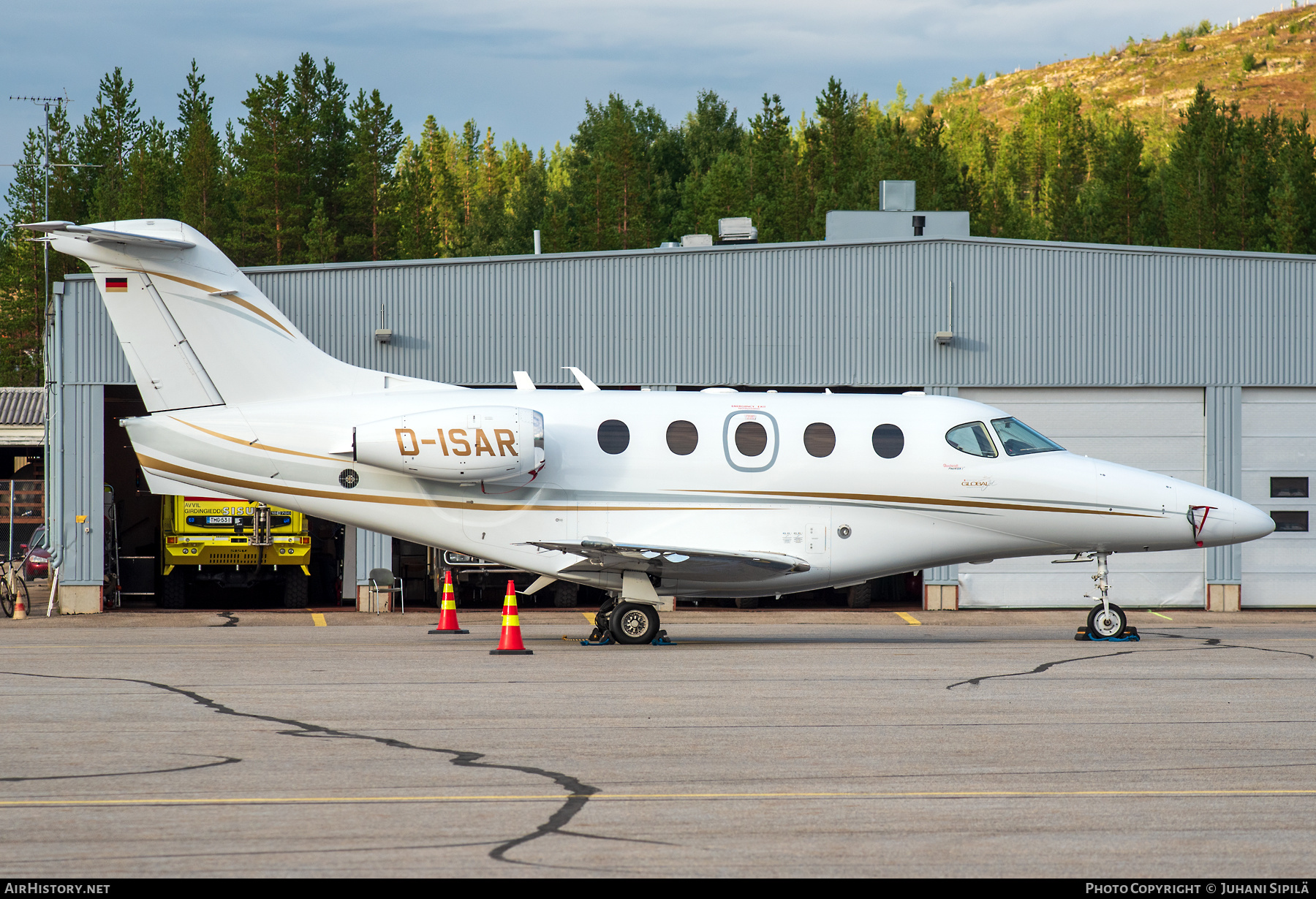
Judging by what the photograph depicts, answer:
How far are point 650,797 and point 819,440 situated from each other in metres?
9.32

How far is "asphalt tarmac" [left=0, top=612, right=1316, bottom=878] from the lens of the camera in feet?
20.8

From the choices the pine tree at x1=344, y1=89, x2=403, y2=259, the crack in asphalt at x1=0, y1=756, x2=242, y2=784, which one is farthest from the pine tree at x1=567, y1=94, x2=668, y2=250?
the crack in asphalt at x1=0, y1=756, x2=242, y2=784

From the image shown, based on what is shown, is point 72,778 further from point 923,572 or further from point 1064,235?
point 1064,235

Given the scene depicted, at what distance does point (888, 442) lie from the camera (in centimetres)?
1652

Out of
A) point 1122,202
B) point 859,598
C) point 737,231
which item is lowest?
point 859,598

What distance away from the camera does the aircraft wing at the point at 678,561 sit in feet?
50.9

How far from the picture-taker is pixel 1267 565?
24.0 m

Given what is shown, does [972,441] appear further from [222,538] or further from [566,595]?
[222,538]

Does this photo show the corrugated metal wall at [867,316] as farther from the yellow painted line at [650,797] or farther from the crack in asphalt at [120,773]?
the yellow painted line at [650,797]

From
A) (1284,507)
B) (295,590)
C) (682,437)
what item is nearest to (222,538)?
(295,590)

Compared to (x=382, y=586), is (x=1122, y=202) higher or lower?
higher

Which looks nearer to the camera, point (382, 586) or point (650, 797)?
point (650, 797)

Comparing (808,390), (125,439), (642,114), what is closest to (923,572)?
(808,390)

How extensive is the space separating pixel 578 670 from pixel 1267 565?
16.0 metres
